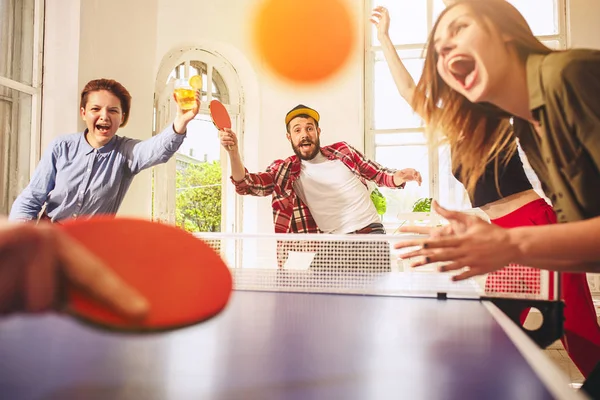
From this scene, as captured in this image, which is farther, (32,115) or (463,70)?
(32,115)

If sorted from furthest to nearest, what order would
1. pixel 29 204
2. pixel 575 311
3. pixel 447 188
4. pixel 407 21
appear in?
pixel 407 21
pixel 447 188
pixel 29 204
pixel 575 311

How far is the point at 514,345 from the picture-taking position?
0.84 meters

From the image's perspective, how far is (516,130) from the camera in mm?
1446

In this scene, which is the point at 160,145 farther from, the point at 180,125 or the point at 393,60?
the point at 393,60

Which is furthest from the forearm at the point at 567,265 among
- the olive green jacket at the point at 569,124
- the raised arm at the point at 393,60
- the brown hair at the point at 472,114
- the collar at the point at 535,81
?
the raised arm at the point at 393,60

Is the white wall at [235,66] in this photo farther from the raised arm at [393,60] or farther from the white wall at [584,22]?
the raised arm at [393,60]

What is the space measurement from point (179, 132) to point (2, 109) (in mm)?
1422

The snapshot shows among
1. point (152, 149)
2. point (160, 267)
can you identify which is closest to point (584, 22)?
point (152, 149)

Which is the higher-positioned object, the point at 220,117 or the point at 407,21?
the point at 407,21

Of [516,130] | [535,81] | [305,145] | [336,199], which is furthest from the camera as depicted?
[305,145]

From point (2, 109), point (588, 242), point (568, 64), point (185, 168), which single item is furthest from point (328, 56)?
point (588, 242)

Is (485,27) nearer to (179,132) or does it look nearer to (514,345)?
(514,345)

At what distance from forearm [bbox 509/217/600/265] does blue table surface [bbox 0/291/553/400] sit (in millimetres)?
174

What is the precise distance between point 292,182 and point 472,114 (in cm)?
205
